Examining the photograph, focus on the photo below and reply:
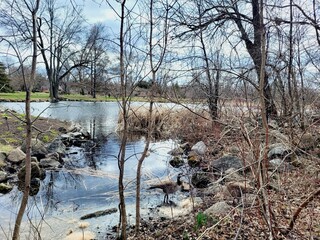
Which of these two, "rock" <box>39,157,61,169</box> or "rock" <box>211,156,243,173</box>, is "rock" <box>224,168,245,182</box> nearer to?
"rock" <box>211,156,243,173</box>

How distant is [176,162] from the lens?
6.61 meters

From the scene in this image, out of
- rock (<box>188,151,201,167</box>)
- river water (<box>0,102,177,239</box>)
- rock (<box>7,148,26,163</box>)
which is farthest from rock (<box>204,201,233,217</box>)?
rock (<box>7,148,26,163</box>)

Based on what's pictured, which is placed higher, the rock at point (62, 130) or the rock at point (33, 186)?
the rock at point (62, 130)

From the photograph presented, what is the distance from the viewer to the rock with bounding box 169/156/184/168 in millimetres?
6520

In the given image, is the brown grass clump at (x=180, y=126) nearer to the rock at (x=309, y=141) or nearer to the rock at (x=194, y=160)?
the rock at (x=194, y=160)

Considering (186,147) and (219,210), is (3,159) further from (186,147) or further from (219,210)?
(219,210)

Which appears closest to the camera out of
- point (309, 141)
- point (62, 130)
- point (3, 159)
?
point (309, 141)

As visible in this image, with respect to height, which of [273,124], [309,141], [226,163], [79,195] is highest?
[273,124]

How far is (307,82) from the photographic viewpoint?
5.54 meters

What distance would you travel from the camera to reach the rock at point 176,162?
652cm

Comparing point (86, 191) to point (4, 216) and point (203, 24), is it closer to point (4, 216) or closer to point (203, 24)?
point (4, 216)

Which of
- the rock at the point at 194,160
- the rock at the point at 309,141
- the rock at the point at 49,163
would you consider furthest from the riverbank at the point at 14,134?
the rock at the point at 309,141

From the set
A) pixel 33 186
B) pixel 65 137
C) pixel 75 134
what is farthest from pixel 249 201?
pixel 75 134

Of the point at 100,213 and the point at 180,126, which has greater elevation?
the point at 180,126
